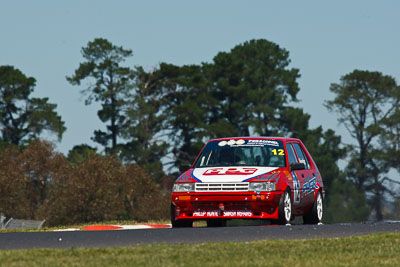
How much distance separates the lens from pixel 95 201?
58250mm

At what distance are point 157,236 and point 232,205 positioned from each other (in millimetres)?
3873

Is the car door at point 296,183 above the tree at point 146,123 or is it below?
below

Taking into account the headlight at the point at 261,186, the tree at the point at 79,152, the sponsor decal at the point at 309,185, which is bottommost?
the headlight at the point at 261,186

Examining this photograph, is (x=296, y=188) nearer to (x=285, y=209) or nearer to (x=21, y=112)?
(x=285, y=209)

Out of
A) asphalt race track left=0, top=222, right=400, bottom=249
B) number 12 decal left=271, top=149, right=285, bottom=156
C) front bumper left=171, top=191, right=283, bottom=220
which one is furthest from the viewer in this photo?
number 12 decal left=271, top=149, right=285, bottom=156

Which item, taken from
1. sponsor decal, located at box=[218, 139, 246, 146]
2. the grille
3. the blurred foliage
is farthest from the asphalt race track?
the blurred foliage

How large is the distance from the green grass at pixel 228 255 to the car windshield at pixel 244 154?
5.84 metres

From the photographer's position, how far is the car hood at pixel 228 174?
16.9 metres

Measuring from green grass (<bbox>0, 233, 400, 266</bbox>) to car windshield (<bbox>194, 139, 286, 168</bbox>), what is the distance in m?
5.84

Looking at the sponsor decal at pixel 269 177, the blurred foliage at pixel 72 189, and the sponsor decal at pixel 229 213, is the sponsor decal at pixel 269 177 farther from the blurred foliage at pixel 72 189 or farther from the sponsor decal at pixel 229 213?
the blurred foliage at pixel 72 189

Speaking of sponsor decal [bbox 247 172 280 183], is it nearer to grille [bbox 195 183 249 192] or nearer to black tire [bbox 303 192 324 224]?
grille [bbox 195 183 249 192]

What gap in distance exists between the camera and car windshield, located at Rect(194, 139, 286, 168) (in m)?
17.9

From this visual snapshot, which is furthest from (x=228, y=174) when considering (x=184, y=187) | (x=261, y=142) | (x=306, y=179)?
(x=306, y=179)

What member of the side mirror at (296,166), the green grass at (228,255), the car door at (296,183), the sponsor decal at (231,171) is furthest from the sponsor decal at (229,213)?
the green grass at (228,255)
